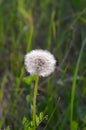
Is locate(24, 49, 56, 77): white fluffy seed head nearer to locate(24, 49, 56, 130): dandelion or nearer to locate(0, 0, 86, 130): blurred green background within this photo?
locate(24, 49, 56, 130): dandelion

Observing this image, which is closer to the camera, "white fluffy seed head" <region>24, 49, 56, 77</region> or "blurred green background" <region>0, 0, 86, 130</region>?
"white fluffy seed head" <region>24, 49, 56, 77</region>

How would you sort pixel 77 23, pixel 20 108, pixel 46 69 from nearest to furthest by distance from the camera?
pixel 46 69 < pixel 20 108 < pixel 77 23

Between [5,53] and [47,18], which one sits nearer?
[5,53]

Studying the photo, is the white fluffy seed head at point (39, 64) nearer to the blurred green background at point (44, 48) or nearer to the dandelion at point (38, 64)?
the dandelion at point (38, 64)

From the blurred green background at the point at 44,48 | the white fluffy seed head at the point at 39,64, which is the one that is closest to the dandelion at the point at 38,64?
the white fluffy seed head at the point at 39,64

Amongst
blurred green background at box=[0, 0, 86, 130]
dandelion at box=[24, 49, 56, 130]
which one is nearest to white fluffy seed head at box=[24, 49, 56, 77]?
dandelion at box=[24, 49, 56, 130]

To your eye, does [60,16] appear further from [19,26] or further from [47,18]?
[19,26]

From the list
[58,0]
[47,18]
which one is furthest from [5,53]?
[58,0]

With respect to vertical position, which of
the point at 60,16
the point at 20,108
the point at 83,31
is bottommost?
the point at 20,108
